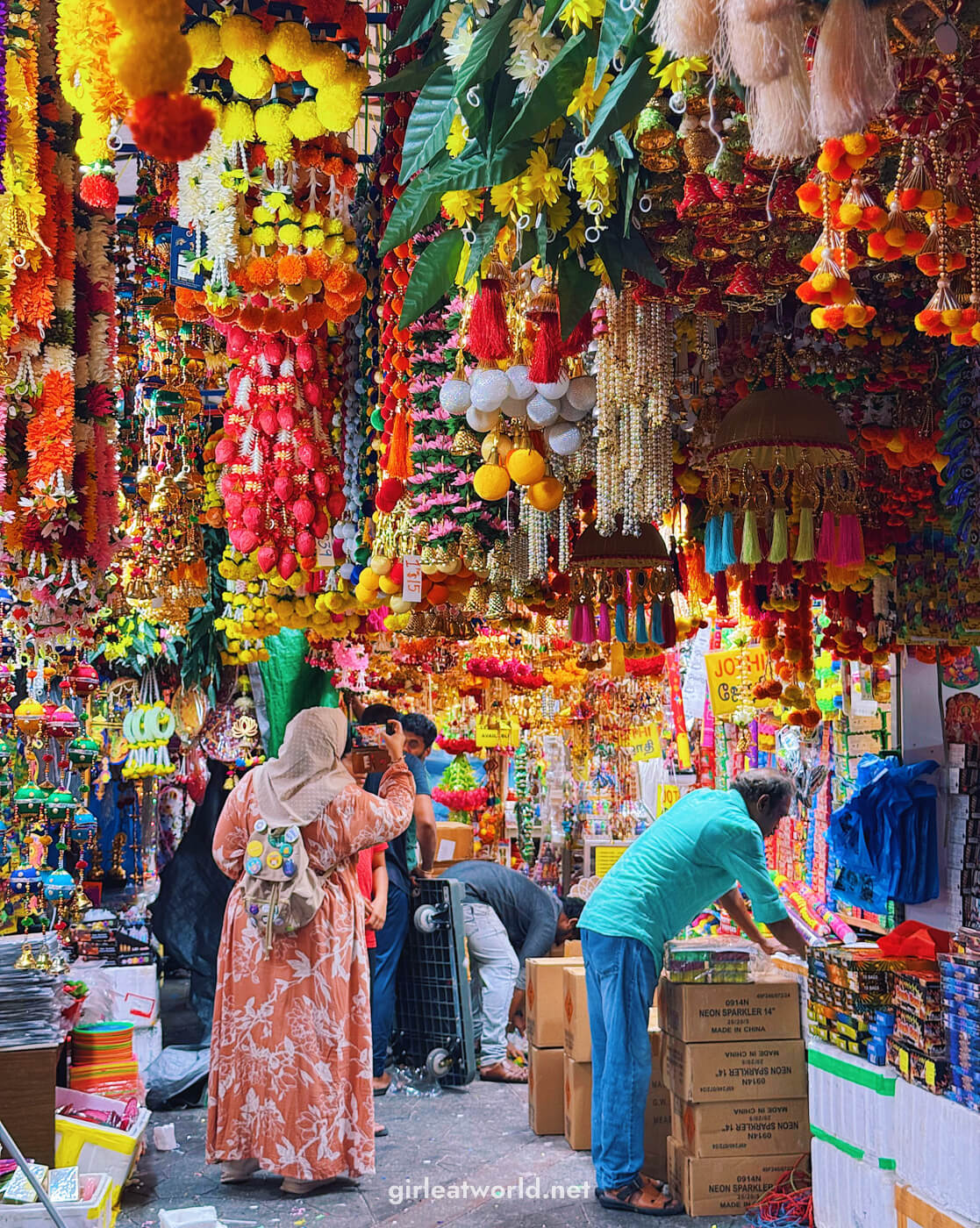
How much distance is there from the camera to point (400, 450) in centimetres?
304

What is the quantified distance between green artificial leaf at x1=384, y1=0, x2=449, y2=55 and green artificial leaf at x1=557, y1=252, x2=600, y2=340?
0.45m

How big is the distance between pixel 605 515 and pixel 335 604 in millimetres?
1633

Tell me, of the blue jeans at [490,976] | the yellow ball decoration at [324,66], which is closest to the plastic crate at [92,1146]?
the blue jeans at [490,976]

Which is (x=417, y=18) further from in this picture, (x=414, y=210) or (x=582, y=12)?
(x=582, y=12)

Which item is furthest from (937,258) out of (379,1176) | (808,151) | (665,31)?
(379,1176)

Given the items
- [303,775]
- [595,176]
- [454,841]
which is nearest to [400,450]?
[595,176]

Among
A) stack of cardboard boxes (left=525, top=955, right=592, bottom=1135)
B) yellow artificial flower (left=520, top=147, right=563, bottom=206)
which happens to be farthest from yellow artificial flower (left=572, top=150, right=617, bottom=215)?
stack of cardboard boxes (left=525, top=955, right=592, bottom=1135)

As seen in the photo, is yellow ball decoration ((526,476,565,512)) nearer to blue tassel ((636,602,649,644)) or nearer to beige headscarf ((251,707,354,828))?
blue tassel ((636,602,649,644))

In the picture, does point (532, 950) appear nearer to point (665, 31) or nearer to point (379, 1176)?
point (379, 1176)

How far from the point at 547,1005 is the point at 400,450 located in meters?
2.74

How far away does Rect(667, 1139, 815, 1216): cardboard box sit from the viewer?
373 cm

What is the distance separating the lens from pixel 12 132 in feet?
7.35

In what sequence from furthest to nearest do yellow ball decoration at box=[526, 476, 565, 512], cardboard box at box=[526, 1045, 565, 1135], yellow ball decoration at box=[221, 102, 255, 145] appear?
cardboard box at box=[526, 1045, 565, 1135] → yellow ball decoration at box=[526, 476, 565, 512] → yellow ball decoration at box=[221, 102, 255, 145]

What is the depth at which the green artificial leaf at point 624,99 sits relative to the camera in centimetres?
151
